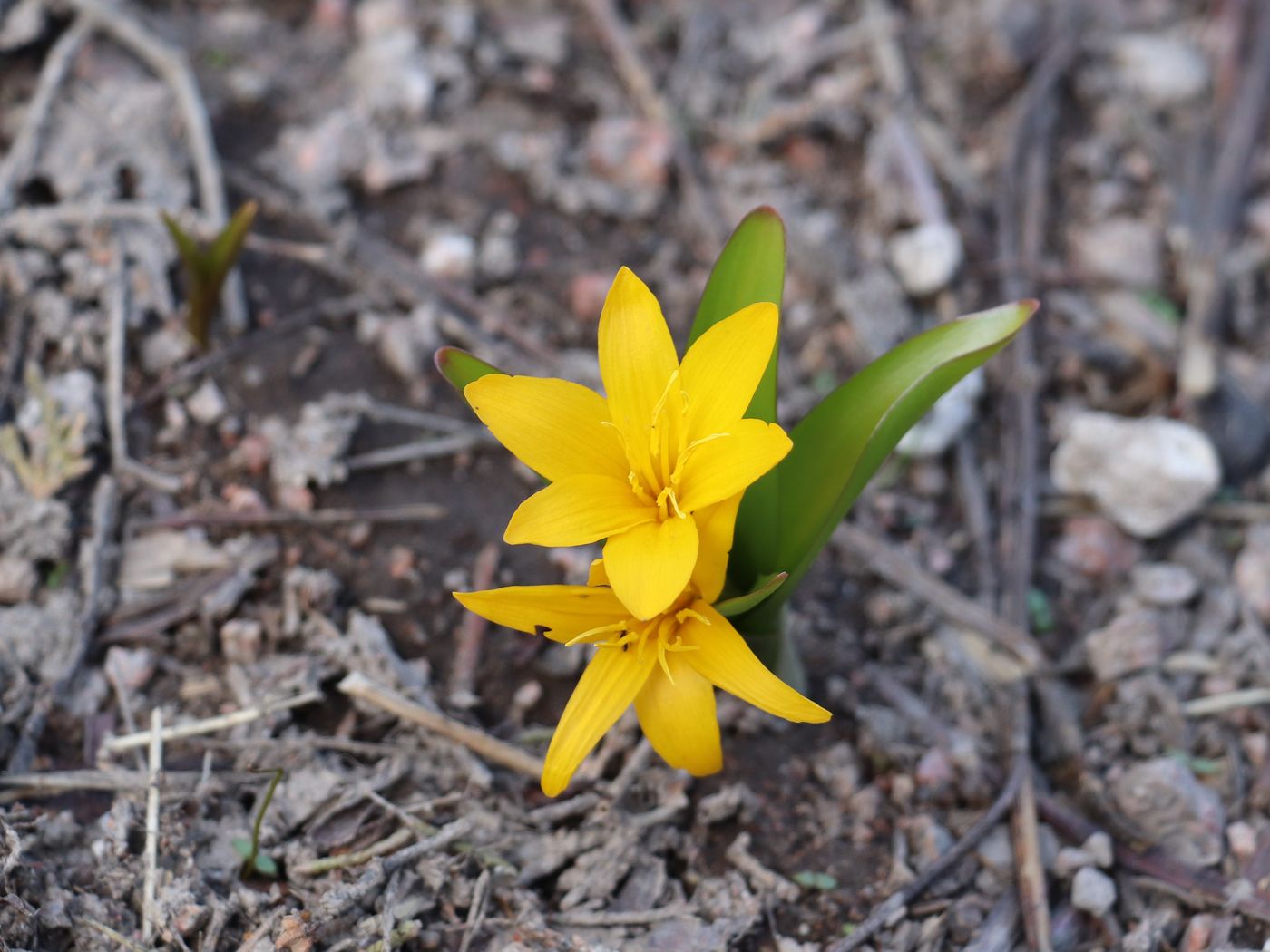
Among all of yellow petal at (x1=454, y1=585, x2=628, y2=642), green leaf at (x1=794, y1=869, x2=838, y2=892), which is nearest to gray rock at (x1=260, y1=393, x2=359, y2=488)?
yellow petal at (x1=454, y1=585, x2=628, y2=642)

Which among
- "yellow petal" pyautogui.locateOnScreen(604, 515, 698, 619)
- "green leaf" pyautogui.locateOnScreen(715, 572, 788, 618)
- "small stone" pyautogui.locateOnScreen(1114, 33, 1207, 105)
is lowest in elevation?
"green leaf" pyautogui.locateOnScreen(715, 572, 788, 618)

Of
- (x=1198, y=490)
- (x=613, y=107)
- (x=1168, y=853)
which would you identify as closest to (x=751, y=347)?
(x=1168, y=853)

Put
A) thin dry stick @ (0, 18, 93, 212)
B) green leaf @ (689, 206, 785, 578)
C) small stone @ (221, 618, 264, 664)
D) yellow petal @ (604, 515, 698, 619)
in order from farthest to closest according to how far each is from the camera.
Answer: thin dry stick @ (0, 18, 93, 212) < small stone @ (221, 618, 264, 664) < green leaf @ (689, 206, 785, 578) < yellow petal @ (604, 515, 698, 619)

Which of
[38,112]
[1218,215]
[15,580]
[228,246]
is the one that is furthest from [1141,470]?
[38,112]

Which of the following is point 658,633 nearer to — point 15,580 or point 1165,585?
point 15,580

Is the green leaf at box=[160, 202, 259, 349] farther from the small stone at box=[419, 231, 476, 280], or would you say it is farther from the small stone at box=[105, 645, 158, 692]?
the small stone at box=[105, 645, 158, 692]

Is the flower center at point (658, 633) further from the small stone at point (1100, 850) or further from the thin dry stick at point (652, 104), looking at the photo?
the thin dry stick at point (652, 104)

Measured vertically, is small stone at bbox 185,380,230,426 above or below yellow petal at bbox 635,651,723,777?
above
